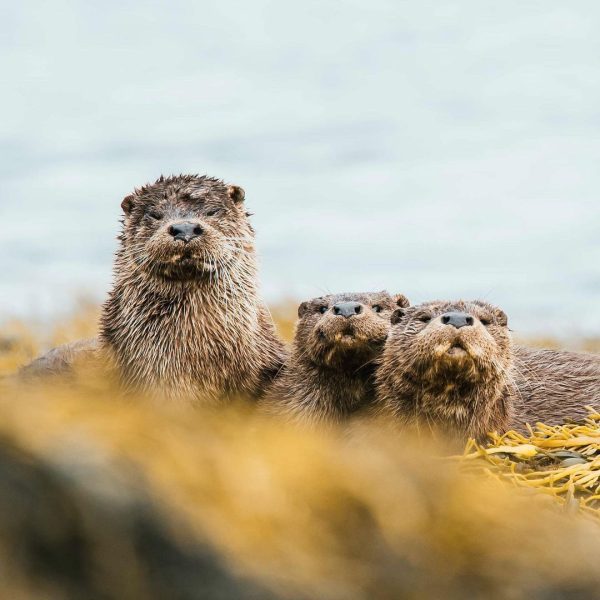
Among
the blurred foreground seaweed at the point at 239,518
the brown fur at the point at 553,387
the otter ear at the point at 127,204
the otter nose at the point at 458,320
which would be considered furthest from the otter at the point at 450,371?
the blurred foreground seaweed at the point at 239,518

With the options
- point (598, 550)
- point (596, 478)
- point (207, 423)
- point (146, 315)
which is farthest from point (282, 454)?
point (146, 315)

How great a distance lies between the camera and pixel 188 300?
207 inches

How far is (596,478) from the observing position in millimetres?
3789

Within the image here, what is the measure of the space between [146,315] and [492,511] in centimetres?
381

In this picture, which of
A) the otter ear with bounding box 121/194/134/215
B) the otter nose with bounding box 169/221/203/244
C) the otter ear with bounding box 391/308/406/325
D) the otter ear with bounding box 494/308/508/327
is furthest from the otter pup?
the otter ear with bounding box 121/194/134/215

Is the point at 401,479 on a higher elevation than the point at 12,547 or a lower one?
higher

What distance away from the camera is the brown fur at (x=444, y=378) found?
434cm

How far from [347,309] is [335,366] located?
306mm

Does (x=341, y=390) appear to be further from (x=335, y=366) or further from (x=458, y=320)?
(x=458, y=320)

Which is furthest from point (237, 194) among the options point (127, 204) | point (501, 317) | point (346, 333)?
point (501, 317)

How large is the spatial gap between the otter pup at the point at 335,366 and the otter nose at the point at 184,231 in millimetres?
777

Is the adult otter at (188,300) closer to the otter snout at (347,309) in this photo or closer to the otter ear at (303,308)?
the otter ear at (303,308)

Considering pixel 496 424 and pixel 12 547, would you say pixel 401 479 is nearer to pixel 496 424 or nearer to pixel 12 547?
pixel 12 547

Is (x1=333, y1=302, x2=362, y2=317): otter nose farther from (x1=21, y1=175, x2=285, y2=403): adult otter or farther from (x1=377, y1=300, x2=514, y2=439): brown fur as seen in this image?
(x1=21, y1=175, x2=285, y2=403): adult otter
